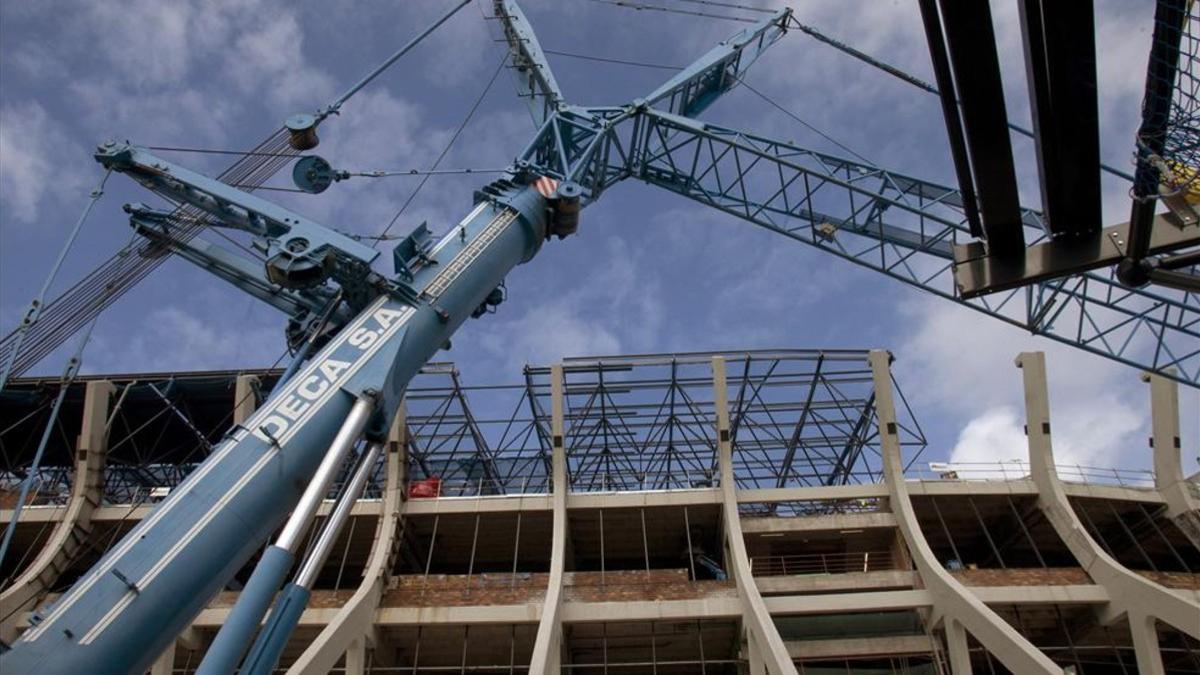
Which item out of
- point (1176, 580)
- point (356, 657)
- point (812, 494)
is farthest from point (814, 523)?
point (356, 657)

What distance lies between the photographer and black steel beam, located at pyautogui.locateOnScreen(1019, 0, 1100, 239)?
893 centimetres

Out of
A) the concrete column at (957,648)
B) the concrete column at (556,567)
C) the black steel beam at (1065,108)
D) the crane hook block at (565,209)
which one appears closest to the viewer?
the black steel beam at (1065,108)

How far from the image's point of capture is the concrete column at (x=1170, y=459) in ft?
84.3

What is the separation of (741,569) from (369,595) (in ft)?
30.7

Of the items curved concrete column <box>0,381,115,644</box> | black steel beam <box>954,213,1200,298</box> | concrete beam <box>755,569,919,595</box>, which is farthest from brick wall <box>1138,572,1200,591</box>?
curved concrete column <box>0,381,115,644</box>

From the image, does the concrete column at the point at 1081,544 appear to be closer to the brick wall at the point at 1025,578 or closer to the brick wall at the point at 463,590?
the brick wall at the point at 1025,578

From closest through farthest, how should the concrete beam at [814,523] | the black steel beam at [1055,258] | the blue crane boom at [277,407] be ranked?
the blue crane boom at [277,407], the black steel beam at [1055,258], the concrete beam at [814,523]

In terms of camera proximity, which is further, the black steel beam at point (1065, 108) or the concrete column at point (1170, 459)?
the concrete column at point (1170, 459)

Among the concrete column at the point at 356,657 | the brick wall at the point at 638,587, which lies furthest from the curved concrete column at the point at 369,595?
the brick wall at the point at 638,587

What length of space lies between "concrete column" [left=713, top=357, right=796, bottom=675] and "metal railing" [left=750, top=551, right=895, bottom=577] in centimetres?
270

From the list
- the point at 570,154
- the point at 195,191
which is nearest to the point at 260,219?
the point at 195,191

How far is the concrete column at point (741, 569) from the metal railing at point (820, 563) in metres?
2.70

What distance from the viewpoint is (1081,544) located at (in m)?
23.5

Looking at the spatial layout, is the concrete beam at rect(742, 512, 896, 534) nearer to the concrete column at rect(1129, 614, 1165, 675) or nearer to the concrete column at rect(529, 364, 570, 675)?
the concrete column at rect(529, 364, 570, 675)
